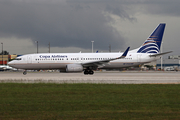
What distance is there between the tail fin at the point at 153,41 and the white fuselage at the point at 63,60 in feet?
8.88

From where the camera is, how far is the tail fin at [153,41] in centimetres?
4844

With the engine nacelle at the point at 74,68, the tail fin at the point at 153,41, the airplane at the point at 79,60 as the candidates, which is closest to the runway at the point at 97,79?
the engine nacelle at the point at 74,68

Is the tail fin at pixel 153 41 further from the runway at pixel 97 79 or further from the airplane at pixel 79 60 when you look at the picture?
the runway at pixel 97 79

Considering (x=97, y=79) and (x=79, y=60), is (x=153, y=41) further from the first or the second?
(x=97, y=79)

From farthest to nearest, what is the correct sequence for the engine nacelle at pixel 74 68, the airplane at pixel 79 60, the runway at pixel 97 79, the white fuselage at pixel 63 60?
the white fuselage at pixel 63 60 → the airplane at pixel 79 60 → the engine nacelle at pixel 74 68 → the runway at pixel 97 79

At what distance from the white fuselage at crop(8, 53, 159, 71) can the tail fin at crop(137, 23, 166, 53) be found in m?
2.71

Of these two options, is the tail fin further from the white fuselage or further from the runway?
the runway

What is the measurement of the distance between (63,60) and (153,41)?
677 inches

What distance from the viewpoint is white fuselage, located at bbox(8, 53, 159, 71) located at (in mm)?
44062

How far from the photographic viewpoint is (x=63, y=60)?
44438 mm

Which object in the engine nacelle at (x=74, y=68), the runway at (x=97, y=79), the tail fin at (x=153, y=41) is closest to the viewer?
the runway at (x=97, y=79)

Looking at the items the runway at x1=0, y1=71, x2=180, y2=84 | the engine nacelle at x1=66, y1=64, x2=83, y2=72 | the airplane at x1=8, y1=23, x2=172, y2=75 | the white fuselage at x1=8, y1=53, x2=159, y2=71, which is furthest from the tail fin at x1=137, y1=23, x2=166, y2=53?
the engine nacelle at x1=66, y1=64, x2=83, y2=72
